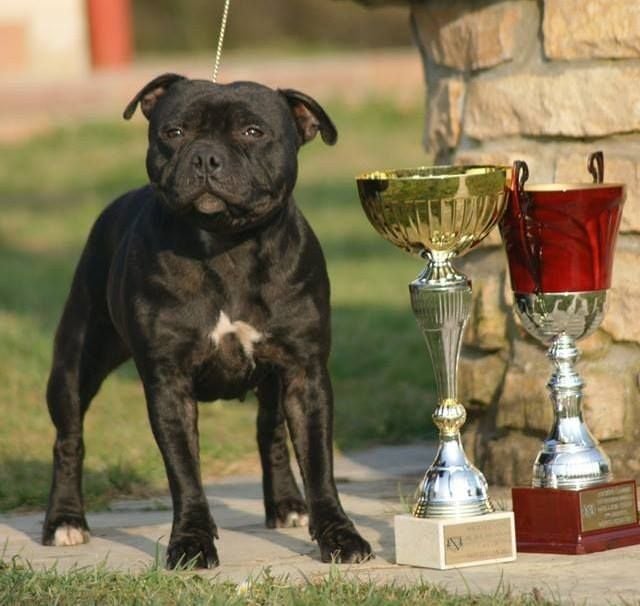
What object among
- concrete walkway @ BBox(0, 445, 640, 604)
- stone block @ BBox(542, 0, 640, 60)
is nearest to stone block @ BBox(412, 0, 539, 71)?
stone block @ BBox(542, 0, 640, 60)

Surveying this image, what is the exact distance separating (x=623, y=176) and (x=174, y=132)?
1595 millimetres

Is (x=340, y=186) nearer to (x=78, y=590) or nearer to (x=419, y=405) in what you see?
(x=419, y=405)

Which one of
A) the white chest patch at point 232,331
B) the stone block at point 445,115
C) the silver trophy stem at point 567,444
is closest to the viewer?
the silver trophy stem at point 567,444

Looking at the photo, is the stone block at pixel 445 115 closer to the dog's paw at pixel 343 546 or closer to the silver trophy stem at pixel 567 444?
the silver trophy stem at pixel 567 444

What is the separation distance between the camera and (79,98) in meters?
21.2

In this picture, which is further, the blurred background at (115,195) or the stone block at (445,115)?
the blurred background at (115,195)

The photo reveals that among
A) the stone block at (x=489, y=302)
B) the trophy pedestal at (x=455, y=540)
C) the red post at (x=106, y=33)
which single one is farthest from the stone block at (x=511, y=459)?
the red post at (x=106, y=33)

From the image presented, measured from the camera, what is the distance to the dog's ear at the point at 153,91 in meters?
4.93

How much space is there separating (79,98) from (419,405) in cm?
1443

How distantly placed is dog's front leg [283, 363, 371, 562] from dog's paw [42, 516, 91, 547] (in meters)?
0.82

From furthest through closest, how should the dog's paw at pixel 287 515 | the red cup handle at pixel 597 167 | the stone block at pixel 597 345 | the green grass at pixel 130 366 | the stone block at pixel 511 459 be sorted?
1. the green grass at pixel 130 366
2. the stone block at pixel 511 459
3. the stone block at pixel 597 345
4. the dog's paw at pixel 287 515
5. the red cup handle at pixel 597 167

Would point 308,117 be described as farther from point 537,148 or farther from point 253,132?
point 537,148

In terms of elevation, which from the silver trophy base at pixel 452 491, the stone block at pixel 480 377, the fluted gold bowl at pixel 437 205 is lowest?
the silver trophy base at pixel 452 491

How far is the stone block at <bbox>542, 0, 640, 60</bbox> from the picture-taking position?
5.46m
